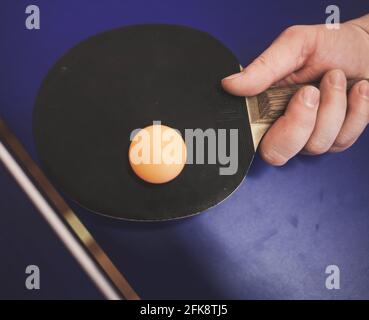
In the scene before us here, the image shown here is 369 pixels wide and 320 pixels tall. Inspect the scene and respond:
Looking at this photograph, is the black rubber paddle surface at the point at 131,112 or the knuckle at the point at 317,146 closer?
the black rubber paddle surface at the point at 131,112

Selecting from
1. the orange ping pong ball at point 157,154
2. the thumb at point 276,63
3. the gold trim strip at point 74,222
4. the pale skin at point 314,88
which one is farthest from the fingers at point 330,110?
the gold trim strip at point 74,222

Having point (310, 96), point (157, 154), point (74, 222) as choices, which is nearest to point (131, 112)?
point (157, 154)

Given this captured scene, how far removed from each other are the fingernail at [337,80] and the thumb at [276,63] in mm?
118

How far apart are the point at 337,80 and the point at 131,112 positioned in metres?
0.48

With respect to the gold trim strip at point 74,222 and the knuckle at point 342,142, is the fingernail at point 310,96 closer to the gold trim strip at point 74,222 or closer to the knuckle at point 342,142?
the knuckle at point 342,142

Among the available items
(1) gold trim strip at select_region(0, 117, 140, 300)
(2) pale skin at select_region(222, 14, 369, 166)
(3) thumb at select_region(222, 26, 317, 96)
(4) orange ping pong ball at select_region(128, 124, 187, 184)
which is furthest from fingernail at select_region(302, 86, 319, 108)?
(1) gold trim strip at select_region(0, 117, 140, 300)

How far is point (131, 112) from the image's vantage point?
2.77 feet

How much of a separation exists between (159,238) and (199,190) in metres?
0.16

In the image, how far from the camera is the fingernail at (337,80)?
88cm

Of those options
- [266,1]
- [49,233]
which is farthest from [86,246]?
[266,1]

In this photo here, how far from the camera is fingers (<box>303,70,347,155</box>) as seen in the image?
88 cm

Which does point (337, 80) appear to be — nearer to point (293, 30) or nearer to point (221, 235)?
point (293, 30)

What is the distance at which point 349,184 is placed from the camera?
95cm
